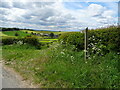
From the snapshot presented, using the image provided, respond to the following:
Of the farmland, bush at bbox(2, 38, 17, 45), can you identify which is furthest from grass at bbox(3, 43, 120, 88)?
bush at bbox(2, 38, 17, 45)

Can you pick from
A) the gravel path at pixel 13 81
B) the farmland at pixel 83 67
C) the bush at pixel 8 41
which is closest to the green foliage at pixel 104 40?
the farmland at pixel 83 67

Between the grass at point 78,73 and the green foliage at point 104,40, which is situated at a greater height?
the green foliage at point 104,40

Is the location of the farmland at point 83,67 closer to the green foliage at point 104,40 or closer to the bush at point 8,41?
the green foliage at point 104,40

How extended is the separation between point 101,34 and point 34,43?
33.9 feet

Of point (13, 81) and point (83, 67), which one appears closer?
point (13, 81)

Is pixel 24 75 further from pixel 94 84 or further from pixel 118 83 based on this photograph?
pixel 118 83

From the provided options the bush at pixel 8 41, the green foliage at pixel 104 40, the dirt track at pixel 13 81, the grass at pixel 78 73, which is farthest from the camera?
the bush at pixel 8 41

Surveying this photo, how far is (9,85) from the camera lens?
16.9ft

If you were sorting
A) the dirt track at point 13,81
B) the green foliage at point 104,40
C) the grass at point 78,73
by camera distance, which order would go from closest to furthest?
the grass at point 78,73
the dirt track at point 13,81
the green foliage at point 104,40

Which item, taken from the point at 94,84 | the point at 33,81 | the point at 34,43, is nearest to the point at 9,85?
the point at 33,81

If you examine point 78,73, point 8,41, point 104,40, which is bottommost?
point 78,73

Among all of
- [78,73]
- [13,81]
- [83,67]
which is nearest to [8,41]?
[13,81]

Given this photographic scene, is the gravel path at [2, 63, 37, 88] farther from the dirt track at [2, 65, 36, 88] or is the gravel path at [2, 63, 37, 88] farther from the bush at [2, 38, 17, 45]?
the bush at [2, 38, 17, 45]

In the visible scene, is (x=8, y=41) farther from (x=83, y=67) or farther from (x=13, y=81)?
(x=83, y=67)
